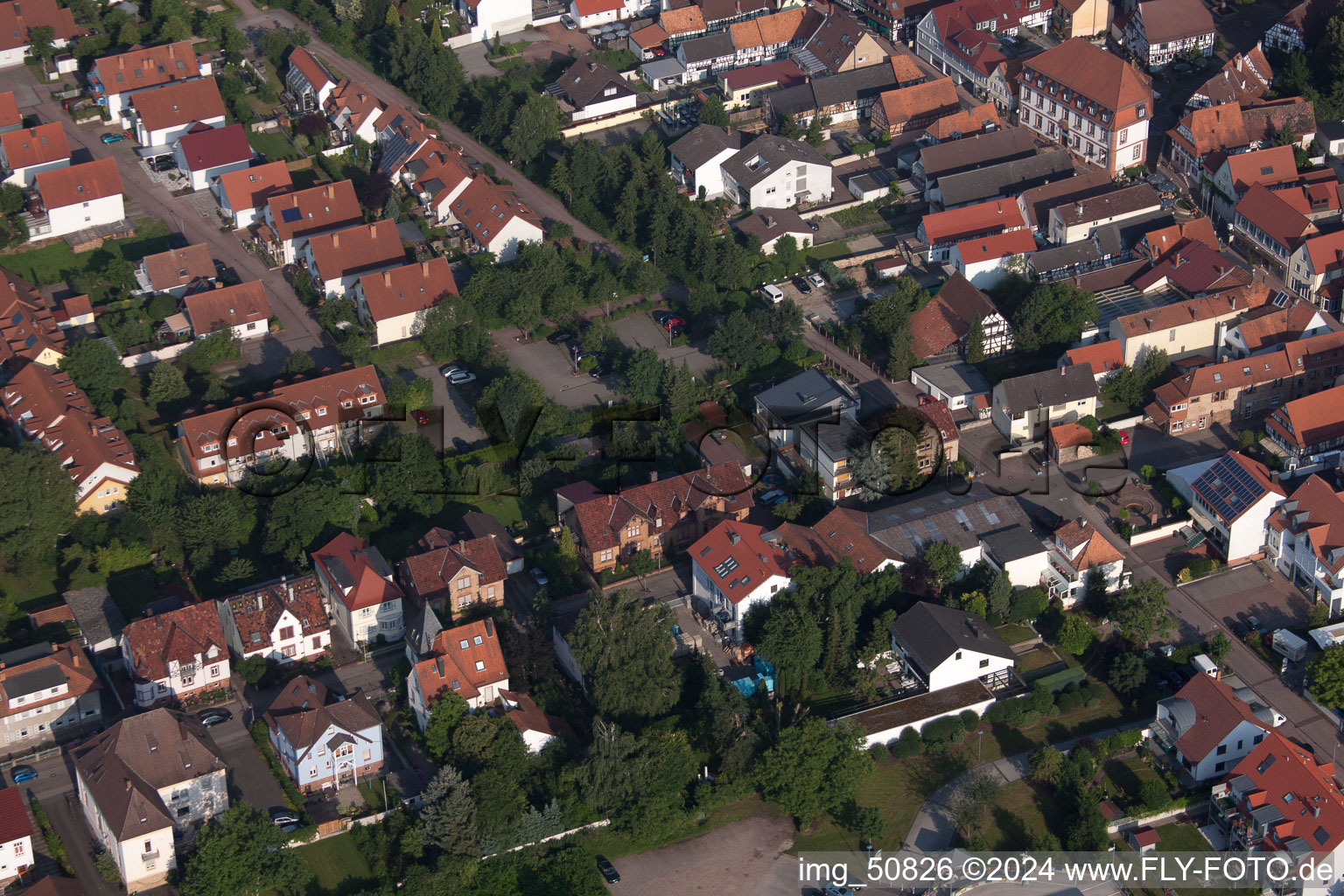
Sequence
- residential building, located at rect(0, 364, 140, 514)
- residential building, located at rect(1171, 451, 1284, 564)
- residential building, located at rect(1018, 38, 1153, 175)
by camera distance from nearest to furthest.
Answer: residential building, located at rect(1171, 451, 1284, 564), residential building, located at rect(0, 364, 140, 514), residential building, located at rect(1018, 38, 1153, 175)

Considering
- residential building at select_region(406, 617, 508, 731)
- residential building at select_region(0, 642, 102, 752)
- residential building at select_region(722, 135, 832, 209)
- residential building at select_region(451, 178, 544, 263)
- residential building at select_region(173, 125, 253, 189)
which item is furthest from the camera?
residential building at select_region(173, 125, 253, 189)

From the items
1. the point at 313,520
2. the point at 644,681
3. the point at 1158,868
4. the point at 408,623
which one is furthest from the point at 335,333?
the point at 1158,868

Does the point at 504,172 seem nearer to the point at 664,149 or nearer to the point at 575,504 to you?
the point at 664,149

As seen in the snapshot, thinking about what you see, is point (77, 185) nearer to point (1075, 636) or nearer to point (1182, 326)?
point (1182, 326)

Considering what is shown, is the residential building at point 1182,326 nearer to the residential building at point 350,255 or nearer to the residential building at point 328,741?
the residential building at point 350,255

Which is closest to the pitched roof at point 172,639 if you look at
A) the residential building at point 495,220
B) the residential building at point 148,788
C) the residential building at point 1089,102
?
the residential building at point 148,788

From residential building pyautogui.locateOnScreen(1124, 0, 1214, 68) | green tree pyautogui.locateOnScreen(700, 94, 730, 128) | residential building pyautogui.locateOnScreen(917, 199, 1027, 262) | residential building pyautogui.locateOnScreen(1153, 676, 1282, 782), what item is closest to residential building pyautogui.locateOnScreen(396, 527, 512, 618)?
residential building pyautogui.locateOnScreen(1153, 676, 1282, 782)

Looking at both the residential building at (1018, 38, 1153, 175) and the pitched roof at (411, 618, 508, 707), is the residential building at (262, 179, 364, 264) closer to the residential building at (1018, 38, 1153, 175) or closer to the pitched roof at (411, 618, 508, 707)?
the pitched roof at (411, 618, 508, 707)

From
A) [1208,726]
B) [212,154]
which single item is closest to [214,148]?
[212,154]
